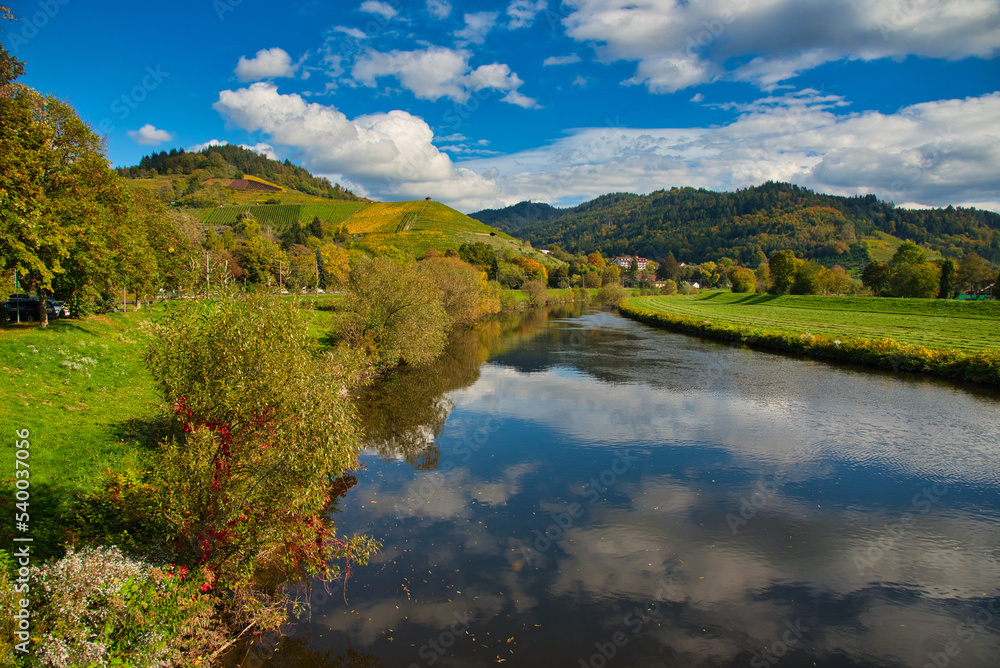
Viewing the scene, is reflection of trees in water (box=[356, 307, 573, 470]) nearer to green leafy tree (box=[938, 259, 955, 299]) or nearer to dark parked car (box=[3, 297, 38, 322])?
dark parked car (box=[3, 297, 38, 322])

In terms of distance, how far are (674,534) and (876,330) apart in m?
44.6

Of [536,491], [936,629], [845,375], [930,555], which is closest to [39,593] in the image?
[536,491]

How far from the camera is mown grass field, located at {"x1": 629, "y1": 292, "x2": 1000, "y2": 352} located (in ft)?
131

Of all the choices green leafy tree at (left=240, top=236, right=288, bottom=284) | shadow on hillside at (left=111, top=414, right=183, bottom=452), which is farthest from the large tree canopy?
green leafy tree at (left=240, top=236, right=288, bottom=284)

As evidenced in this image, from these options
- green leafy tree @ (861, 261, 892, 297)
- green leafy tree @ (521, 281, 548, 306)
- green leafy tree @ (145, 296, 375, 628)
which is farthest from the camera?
green leafy tree @ (521, 281, 548, 306)

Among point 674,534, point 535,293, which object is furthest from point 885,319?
point 535,293

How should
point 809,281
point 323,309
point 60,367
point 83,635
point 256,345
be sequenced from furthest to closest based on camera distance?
point 809,281 < point 323,309 < point 60,367 < point 256,345 < point 83,635

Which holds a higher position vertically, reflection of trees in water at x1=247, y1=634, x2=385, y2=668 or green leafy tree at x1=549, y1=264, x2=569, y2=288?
green leafy tree at x1=549, y1=264, x2=569, y2=288

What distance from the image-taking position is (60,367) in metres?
18.4

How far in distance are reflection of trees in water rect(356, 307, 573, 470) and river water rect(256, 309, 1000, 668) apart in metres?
0.19

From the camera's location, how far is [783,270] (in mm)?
87812

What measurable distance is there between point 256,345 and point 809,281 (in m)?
95.2

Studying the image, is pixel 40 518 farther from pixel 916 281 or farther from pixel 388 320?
pixel 916 281

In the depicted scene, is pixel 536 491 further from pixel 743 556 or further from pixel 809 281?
pixel 809 281
